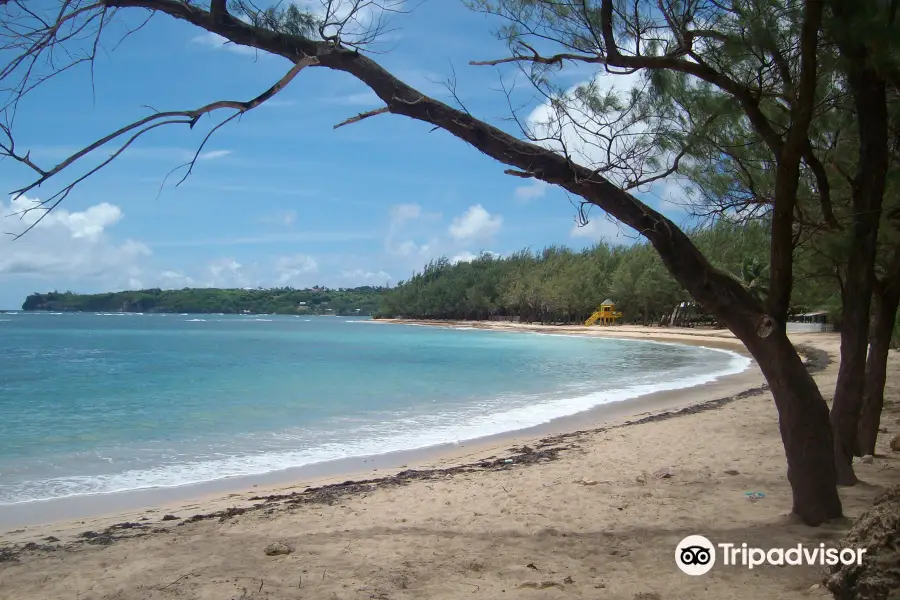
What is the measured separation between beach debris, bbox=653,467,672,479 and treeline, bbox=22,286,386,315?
154m

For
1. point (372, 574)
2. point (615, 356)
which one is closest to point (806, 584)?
point (372, 574)

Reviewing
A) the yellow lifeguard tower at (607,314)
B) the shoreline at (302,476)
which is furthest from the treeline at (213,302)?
the shoreline at (302,476)

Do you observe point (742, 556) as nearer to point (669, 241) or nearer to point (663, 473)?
point (669, 241)

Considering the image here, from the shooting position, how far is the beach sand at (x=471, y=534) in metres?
3.41

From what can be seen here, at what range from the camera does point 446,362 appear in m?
28.5

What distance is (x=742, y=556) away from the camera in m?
3.60

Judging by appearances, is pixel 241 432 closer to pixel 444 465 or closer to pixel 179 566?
pixel 444 465

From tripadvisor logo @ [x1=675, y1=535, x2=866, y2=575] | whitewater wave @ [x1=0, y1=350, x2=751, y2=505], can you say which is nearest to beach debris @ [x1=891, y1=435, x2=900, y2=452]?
tripadvisor logo @ [x1=675, y1=535, x2=866, y2=575]

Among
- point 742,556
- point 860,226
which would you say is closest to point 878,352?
point 860,226

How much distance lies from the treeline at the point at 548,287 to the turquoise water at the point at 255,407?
5957 mm

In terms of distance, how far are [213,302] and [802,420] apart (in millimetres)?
176462

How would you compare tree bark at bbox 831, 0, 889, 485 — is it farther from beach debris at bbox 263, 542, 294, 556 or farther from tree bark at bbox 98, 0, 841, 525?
beach debris at bbox 263, 542, 294, 556

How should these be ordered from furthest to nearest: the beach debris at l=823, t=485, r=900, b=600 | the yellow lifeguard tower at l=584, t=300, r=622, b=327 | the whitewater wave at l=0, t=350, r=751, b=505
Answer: the yellow lifeguard tower at l=584, t=300, r=622, b=327, the whitewater wave at l=0, t=350, r=751, b=505, the beach debris at l=823, t=485, r=900, b=600

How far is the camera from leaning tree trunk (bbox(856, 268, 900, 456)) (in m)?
5.15
